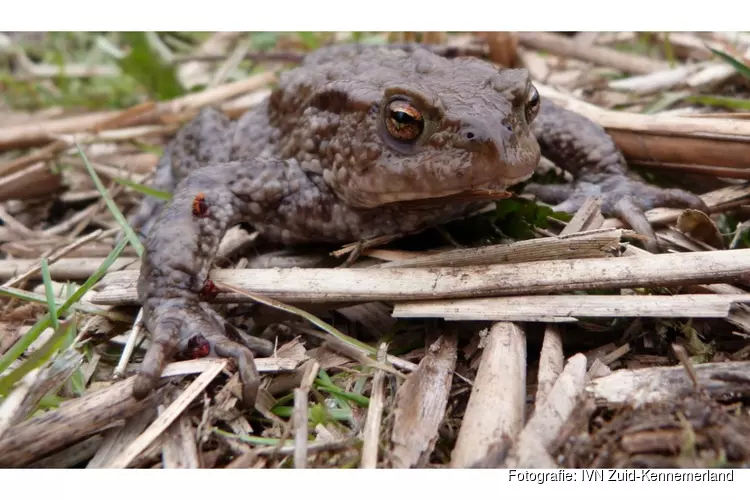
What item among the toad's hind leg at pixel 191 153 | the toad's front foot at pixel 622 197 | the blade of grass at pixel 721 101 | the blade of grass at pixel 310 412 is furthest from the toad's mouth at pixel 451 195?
the blade of grass at pixel 721 101

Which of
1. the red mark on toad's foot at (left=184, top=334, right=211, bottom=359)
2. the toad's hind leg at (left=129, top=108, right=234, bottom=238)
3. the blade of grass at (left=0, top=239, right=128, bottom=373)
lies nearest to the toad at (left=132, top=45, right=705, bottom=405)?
the red mark on toad's foot at (left=184, top=334, right=211, bottom=359)

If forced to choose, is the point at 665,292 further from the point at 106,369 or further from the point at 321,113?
the point at 106,369

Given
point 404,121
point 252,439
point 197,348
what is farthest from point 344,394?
point 404,121

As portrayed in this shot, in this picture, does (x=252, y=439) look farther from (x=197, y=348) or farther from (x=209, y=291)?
(x=209, y=291)

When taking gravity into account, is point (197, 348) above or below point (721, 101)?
below

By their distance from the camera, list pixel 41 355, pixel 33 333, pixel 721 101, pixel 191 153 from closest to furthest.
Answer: pixel 41 355, pixel 33 333, pixel 721 101, pixel 191 153

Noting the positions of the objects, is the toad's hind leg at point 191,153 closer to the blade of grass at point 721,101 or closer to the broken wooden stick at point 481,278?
the broken wooden stick at point 481,278
